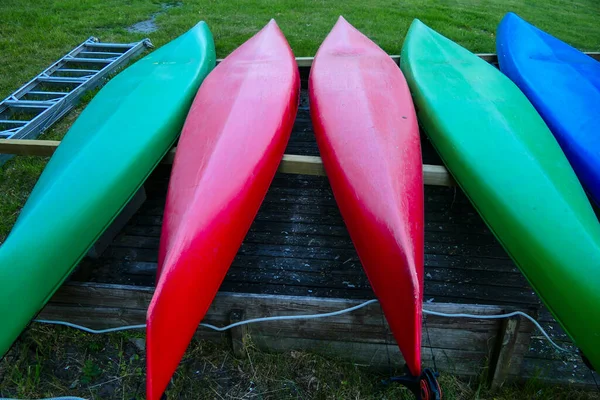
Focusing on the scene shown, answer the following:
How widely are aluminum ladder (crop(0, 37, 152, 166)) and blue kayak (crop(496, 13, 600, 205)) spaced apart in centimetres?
337

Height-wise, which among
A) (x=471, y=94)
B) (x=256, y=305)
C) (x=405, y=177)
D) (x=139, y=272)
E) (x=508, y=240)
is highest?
(x=471, y=94)

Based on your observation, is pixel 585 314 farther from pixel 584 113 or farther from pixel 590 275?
pixel 584 113

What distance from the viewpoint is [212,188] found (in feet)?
6.32

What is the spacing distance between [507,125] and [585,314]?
39.8 inches

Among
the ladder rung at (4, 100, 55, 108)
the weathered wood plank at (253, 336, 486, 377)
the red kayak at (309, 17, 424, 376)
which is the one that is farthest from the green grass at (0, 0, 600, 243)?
the weathered wood plank at (253, 336, 486, 377)

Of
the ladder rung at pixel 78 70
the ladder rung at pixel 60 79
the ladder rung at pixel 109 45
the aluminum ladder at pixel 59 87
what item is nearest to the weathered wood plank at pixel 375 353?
the aluminum ladder at pixel 59 87

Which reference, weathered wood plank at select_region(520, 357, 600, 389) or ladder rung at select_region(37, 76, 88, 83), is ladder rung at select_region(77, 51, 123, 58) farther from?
weathered wood plank at select_region(520, 357, 600, 389)

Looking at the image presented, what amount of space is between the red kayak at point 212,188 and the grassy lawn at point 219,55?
36cm

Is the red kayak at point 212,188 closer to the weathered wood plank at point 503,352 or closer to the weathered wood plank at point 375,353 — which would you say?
the weathered wood plank at point 375,353

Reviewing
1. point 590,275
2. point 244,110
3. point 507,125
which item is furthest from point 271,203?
point 590,275

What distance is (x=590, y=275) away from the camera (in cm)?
167

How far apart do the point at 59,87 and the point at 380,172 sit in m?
3.50

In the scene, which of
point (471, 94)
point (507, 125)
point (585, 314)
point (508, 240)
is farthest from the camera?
point (471, 94)

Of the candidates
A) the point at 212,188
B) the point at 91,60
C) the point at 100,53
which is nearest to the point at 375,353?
→ the point at 212,188
